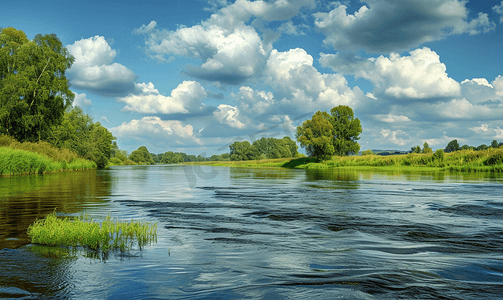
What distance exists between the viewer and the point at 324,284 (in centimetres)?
543

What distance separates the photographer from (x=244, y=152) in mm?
178875

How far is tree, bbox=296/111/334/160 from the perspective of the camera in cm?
8312

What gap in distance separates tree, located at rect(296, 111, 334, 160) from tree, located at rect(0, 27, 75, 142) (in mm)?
53931

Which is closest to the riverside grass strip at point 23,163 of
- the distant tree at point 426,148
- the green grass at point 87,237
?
the green grass at point 87,237

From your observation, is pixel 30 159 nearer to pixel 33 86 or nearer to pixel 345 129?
pixel 33 86

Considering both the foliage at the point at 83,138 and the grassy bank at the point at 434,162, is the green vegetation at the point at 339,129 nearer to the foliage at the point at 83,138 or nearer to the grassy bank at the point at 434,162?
the grassy bank at the point at 434,162

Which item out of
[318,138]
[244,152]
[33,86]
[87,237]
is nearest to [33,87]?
[33,86]

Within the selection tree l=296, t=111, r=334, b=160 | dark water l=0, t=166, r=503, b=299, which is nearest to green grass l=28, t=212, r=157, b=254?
dark water l=0, t=166, r=503, b=299

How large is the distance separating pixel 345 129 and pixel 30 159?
8385cm

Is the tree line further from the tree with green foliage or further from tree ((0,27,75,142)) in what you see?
the tree with green foliage

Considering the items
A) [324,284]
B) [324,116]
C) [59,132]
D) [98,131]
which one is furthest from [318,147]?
[324,284]

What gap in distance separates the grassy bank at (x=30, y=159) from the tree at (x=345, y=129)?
72.1m

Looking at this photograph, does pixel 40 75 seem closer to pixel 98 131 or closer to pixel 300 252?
pixel 98 131

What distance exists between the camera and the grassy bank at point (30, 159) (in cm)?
3381
